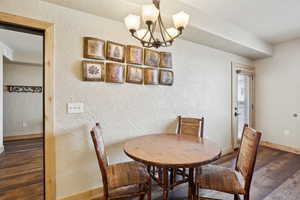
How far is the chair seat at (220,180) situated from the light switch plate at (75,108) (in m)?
1.51

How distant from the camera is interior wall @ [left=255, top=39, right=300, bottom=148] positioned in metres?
3.71

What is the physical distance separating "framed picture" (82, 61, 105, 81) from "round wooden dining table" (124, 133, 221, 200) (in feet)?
3.00

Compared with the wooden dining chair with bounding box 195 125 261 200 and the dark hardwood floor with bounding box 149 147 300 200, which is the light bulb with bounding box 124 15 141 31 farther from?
the dark hardwood floor with bounding box 149 147 300 200

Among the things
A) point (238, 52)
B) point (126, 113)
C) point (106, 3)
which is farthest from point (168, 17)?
point (238, 52)

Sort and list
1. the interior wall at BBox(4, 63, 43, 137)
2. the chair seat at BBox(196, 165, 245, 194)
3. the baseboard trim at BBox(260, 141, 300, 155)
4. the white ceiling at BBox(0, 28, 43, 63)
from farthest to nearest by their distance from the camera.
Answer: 1. the interior wall at BBox(4, 63, 43, 137)
2. the baseboard trim at BBox(260, 141, 300, 155)
3. the white ceiling at BBox(0, 28, 43, 63)
4. the chair seat at BBox(196, 165, 245, 194)

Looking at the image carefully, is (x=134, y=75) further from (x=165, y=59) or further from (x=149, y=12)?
(x=149, y=12)

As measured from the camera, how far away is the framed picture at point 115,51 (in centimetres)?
212

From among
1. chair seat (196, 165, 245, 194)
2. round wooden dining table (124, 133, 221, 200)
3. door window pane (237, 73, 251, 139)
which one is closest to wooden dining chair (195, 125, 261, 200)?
chair seat (196, 165, 245, 194)

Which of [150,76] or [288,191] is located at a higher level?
[150,76]

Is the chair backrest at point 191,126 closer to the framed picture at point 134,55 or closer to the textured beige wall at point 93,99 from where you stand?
the textured beige wall at point 93,99

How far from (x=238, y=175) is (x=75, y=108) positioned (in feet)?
6.32

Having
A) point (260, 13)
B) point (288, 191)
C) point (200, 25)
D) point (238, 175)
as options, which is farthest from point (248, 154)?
point (260, 13)

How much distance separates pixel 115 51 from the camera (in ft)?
7.13

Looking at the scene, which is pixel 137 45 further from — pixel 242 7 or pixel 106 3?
pixel 242 7
